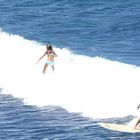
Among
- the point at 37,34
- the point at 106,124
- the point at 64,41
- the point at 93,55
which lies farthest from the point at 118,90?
the point at 37,34

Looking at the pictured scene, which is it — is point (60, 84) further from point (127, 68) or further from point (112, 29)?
point (112, 29)

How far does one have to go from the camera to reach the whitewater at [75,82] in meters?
34.7

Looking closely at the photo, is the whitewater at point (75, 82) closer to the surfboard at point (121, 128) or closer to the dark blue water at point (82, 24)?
the surfboard at point (121, 128)

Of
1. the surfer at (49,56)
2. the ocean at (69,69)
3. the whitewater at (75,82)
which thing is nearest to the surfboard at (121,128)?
the ocean at (69,69)

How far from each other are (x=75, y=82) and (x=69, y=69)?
126 inches

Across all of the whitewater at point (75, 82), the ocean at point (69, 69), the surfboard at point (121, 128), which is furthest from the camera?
the whitewater at point (75, 82)

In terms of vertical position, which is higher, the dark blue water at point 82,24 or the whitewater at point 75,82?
the dark blue water at point 82,24

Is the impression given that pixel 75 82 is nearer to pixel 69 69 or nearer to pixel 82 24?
pixel 69 69

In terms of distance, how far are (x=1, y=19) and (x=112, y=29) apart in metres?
11.2

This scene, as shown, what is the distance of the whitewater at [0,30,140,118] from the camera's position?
34.7m

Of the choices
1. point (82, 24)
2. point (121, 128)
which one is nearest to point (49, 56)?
point (121, 128)

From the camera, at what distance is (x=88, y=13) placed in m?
59.9

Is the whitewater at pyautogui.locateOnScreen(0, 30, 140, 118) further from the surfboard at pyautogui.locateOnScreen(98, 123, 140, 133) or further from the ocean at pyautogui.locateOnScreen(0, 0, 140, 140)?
the surfboard at pyautogui.locateOnScreen(98, 123, 140, 133)

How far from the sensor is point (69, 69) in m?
42.1
